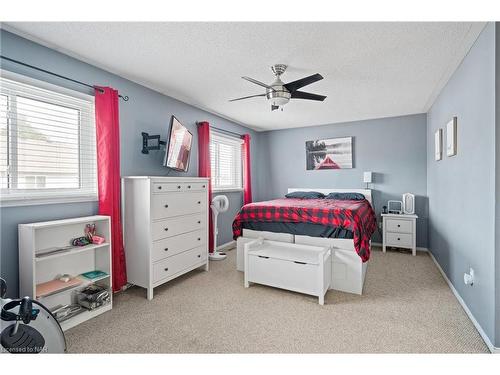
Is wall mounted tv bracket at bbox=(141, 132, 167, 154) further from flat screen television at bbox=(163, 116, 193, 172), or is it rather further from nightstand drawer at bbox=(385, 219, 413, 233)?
nightstand drawer at bbox=(385, 219, 413, 233)

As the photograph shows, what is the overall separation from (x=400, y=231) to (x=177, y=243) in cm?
365

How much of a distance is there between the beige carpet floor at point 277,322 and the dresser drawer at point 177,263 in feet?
0.67

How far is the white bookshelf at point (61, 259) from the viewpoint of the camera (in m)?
2.01

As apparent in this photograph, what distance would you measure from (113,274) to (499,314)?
3.34 metres

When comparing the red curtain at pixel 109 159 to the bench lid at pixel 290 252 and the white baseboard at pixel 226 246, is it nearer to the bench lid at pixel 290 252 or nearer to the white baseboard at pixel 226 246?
the bench lid at pixel 290 252

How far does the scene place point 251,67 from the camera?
2.69 metres

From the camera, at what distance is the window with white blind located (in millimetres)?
2092

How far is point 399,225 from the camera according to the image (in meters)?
4.32

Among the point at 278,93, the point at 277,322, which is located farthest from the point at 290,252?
the point at 278,93

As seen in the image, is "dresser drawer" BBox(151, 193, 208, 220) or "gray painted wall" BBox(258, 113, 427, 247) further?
"gray painted wall" BBox(258, 113, 427, 247)

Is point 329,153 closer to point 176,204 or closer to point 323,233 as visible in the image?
point 323,233

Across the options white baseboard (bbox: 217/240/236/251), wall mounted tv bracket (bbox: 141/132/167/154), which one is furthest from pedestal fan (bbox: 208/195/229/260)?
wall mounted tv bracket (bbox: 141/132/167/154)

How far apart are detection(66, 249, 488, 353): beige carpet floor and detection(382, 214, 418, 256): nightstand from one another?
1.26m

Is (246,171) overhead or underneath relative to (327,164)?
underneath
